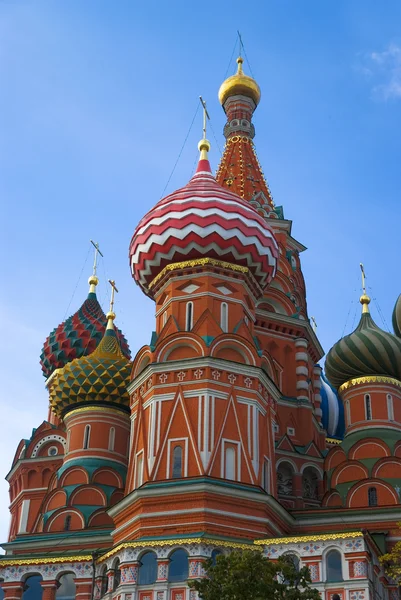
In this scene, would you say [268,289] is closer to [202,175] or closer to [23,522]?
[202,175]

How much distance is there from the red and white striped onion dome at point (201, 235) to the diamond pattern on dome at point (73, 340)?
6.77 m

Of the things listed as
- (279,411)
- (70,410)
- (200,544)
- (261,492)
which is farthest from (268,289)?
(200,544)

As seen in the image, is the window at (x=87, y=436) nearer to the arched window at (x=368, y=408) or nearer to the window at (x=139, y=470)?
the window at (x=139, y=470)

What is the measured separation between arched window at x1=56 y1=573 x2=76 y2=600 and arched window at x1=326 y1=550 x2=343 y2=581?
603 cm

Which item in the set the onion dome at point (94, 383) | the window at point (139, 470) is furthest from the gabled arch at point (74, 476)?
A: the window at point (139, 470)

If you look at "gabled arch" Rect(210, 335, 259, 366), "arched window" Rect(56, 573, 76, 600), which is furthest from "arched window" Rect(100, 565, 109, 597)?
"gabled arch" Rect(210, 335, 259, 366)

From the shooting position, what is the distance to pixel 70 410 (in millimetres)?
27484

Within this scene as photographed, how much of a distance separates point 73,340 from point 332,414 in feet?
30.0

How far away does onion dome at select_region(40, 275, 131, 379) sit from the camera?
32.2m

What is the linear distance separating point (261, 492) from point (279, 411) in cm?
604

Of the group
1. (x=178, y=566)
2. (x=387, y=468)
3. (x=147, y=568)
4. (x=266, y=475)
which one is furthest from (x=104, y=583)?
(x=387, y=468)

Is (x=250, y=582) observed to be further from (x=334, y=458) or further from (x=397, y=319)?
(x=397, y=319)

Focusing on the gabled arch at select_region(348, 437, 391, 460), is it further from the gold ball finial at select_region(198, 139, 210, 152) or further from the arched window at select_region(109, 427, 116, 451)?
the gold ball finial at select_region(198, 139, 210, 152)

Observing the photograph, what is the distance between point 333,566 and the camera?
1936 centimetres
